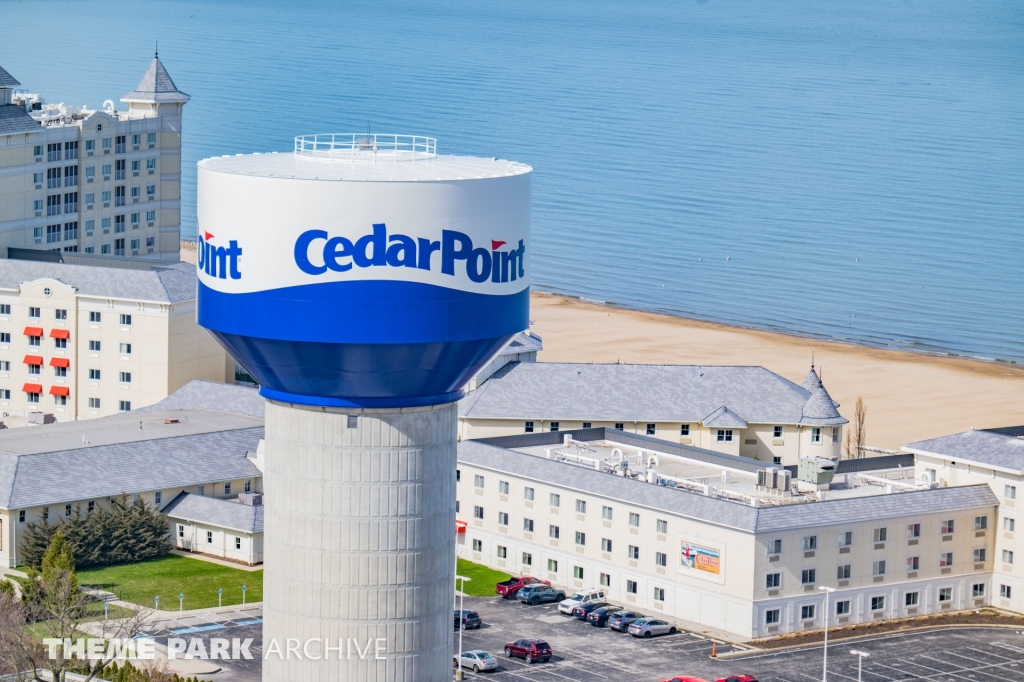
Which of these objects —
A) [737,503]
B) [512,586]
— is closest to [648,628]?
[737,503]

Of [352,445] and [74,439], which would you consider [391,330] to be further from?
[74,439]

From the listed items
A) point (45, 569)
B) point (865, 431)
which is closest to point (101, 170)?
point (865, 431)

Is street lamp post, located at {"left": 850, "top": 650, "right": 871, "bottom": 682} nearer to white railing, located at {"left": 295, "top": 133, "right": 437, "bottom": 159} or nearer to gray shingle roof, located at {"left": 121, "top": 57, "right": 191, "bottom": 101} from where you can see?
white railing, located at {"left": 295, "top": 133, "right": 437, "bottom": 159}

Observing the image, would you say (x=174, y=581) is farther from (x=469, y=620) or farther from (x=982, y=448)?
(x=982, y=448)

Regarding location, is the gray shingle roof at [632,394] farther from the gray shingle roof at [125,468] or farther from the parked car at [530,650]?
the parked car at [530,650]

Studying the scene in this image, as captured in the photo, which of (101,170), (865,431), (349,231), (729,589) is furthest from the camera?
(101,170)

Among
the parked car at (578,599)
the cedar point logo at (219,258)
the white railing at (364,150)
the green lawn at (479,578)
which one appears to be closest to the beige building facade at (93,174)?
the green lawn at (479,578)

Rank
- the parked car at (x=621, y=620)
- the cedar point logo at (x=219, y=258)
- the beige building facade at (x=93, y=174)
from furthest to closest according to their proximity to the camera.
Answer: the beige building facade at (x=93, y=174) → the parked car at (x=621, y=620) → the cedar point logo at (x=219, y=258)

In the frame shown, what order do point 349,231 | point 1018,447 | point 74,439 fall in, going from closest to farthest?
point 349,231
point 1018,447
point 74,439
